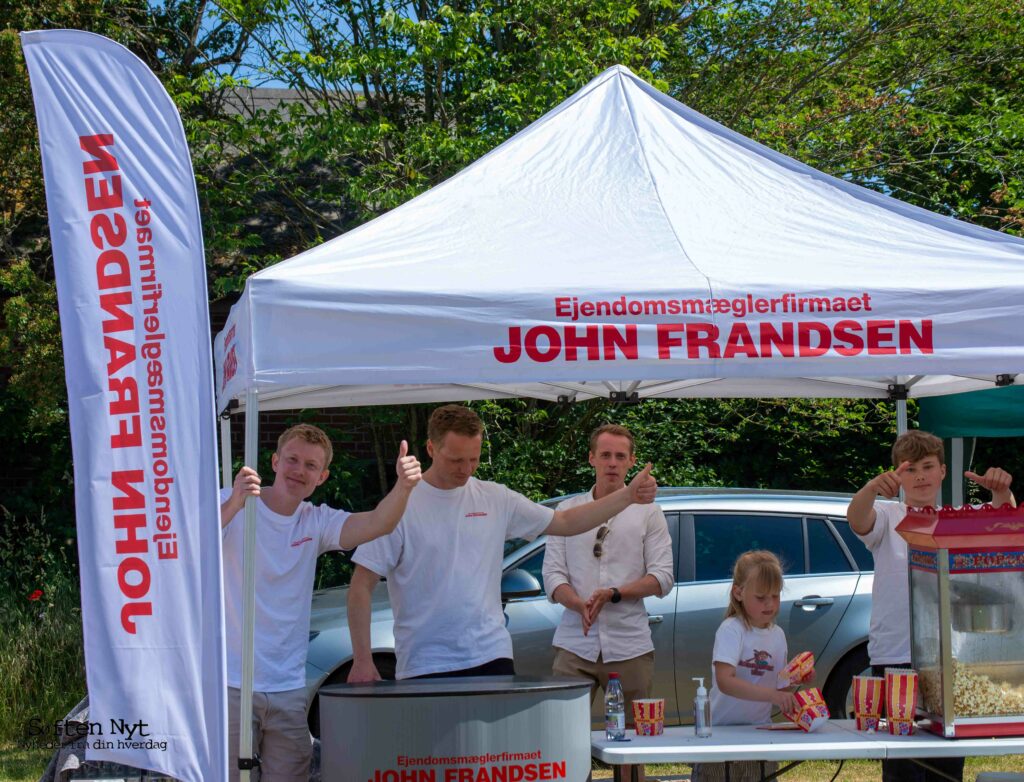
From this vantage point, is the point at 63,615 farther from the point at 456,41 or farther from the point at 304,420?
the point at 456,41

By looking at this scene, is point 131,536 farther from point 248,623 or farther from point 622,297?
point 622,297

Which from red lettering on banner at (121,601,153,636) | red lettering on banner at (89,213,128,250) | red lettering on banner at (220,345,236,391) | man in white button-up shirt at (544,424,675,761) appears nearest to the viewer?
red lettering on banner at (121,601,153,636)

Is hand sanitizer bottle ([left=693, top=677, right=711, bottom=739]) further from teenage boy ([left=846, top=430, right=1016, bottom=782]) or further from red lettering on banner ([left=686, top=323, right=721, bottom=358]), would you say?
red lettering on banner ([left=686, top=323, right=721, bottom=358])

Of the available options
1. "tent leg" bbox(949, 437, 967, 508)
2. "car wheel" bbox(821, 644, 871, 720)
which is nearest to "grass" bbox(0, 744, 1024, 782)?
"car wheel" bbox(821, 644, 871, 720)

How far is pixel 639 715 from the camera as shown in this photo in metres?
4.45

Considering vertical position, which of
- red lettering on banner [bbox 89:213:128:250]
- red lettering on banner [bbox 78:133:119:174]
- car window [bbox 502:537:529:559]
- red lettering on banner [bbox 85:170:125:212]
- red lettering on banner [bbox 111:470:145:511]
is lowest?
car window [bbox 502:537:529:559]

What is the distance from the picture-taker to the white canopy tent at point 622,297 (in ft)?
13.6

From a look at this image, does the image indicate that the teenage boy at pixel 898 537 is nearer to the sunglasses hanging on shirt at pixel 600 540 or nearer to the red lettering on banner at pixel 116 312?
the sunglasses hanging on shirt at pixel 600 540

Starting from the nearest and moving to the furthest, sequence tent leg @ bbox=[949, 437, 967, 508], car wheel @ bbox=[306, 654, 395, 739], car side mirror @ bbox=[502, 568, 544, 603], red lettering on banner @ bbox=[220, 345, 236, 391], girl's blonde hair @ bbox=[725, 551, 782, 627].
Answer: red lettering on banner @ bbox=[220, 345, 236, 391] < girl's blonde hair @ bbox=[725, 551, 782, 627] < car side mirror @ bbox=[502, 568, 544, 603] < car wheel @ bbox=[306, 654, 395, 739] < tent leg @ bbox=[949, 437, 967, 508]

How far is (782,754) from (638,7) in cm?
773

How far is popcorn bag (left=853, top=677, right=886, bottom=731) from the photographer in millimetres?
4402

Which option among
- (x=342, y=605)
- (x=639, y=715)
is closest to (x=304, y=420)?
(x=342, y=605)

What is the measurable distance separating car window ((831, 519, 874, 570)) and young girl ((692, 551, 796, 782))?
9.10 ft

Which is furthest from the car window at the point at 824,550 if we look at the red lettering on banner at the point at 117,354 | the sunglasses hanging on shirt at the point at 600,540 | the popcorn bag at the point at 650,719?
the red lettering on banner at the point at 117,354
